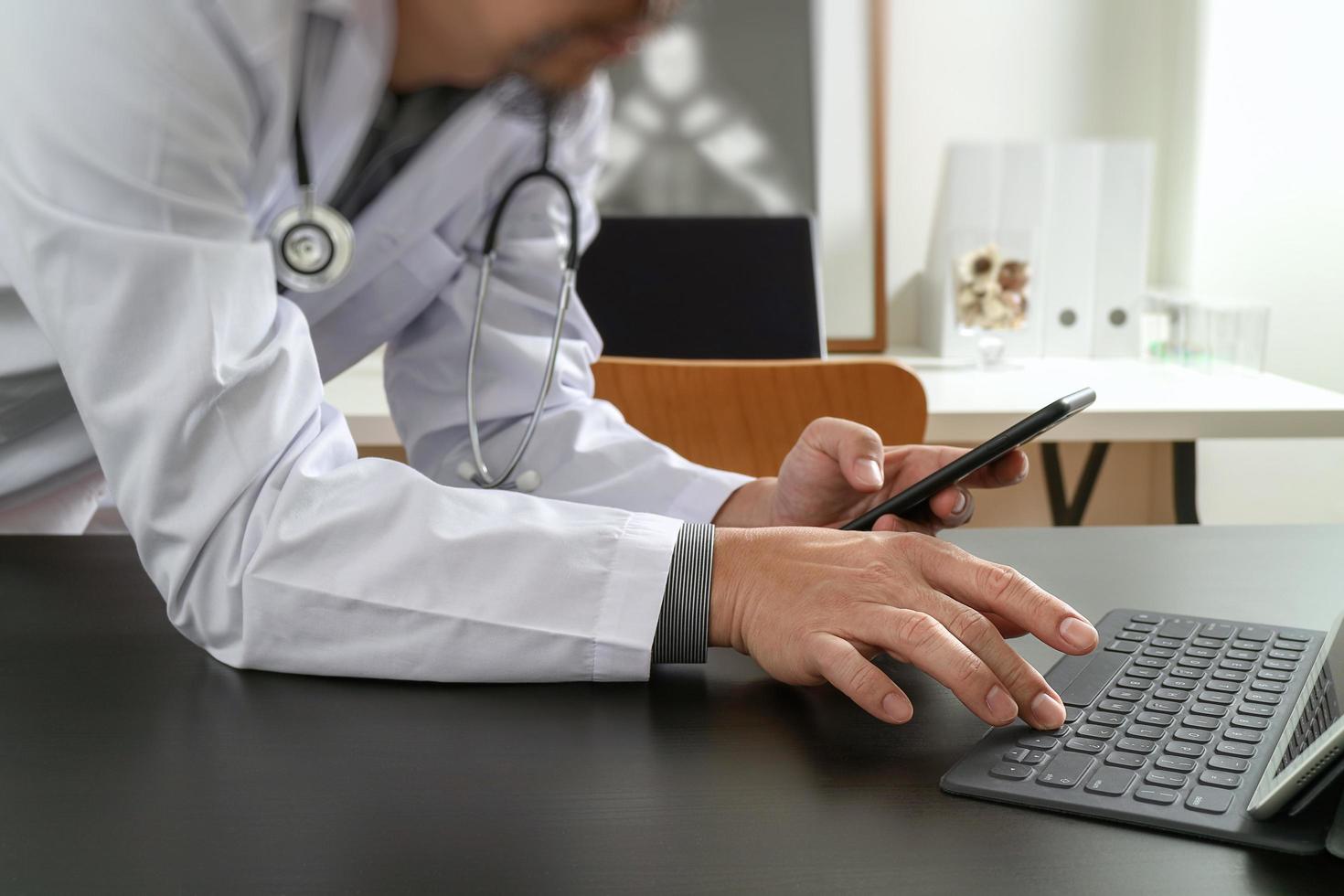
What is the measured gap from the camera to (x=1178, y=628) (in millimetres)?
646

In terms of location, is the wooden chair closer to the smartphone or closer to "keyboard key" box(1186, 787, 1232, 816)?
the smartphone

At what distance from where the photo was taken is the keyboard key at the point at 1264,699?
1.74 ft

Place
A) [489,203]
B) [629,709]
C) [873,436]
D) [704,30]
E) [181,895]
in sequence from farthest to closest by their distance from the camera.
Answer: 1. [704,30]
2. [489,203]
3. [873,436]
4. [629,709]
5. [181,895]

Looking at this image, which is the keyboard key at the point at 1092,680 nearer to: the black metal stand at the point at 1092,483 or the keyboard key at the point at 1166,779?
the keyboard key at the point at 1166,779

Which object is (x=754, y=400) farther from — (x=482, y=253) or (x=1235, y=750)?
(x=1235, y=750)

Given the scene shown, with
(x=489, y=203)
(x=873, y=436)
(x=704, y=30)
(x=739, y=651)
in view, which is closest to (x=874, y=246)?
(x=704, y=30)

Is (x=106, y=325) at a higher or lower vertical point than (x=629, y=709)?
higher

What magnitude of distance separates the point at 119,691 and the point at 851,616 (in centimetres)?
35

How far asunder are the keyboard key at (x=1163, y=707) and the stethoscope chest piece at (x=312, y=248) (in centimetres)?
53

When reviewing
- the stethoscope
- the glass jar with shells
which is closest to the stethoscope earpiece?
the stethoscope

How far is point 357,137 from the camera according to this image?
79 cm

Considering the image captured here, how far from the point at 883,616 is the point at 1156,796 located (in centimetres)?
15

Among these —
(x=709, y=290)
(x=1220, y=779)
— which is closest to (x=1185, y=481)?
(x=709, y=290)

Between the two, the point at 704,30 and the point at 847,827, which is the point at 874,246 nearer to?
the point at 704,30
